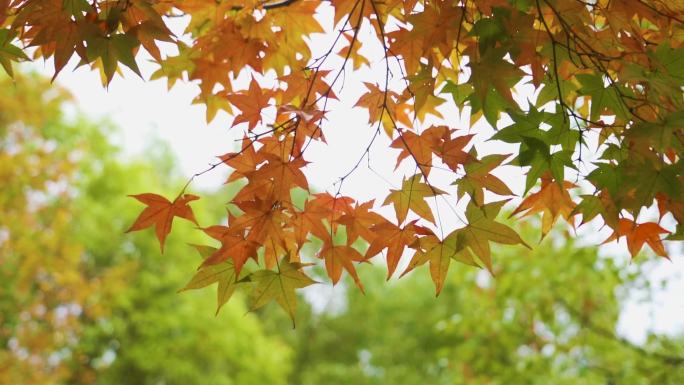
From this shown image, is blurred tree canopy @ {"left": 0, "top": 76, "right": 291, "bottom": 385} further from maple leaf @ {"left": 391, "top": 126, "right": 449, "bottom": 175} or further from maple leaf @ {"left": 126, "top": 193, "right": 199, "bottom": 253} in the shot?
maple leaf @ {"left": 391, "top": 126, "right": 449, "bottom": 175}

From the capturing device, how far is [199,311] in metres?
9.62

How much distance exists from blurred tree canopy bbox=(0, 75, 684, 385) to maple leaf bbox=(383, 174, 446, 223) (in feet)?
6.89

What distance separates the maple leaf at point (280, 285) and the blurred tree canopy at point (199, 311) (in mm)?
2261

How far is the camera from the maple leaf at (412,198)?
119 cm

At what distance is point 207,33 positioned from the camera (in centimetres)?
159

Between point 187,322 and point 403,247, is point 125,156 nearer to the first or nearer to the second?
point 187,322

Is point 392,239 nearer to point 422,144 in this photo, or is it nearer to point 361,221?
point 361,221

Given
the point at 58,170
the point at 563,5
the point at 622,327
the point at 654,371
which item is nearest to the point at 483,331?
the point at 654,371

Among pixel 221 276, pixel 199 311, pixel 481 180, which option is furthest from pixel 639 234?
pixel 199 311

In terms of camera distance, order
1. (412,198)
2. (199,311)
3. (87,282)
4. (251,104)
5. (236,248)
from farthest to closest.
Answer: (199,311) → (87,282) → (251,104) → (412,198) → (236,248)

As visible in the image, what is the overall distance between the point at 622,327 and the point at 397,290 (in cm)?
827

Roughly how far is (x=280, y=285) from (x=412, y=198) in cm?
30

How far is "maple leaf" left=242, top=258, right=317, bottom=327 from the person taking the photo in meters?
1.13

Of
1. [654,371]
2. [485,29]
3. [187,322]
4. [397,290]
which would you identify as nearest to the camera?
[485,29]
